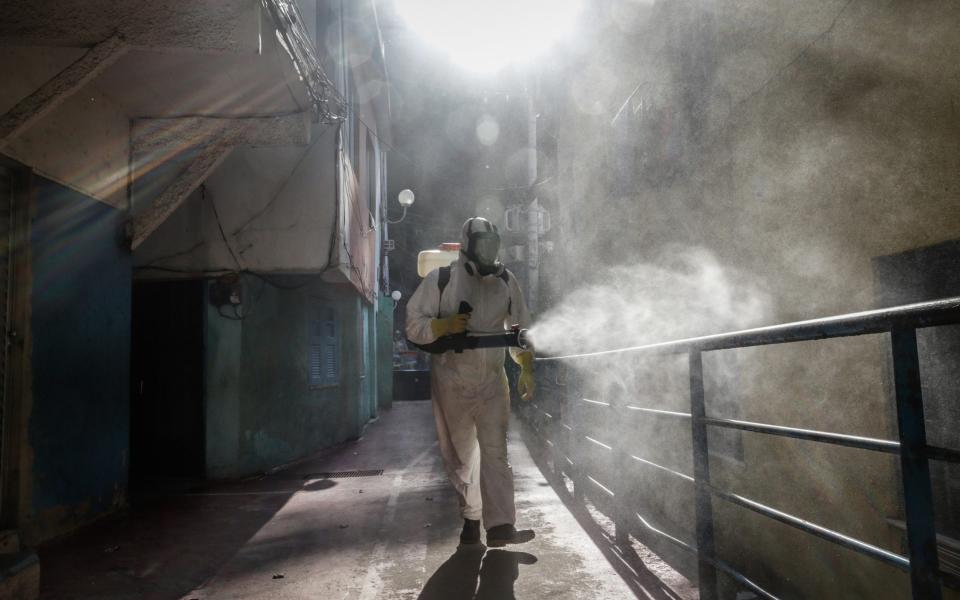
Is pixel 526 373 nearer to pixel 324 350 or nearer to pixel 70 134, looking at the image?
pixel 70 134

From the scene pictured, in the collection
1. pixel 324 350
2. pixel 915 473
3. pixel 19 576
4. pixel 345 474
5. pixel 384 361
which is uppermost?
pixel 324 350

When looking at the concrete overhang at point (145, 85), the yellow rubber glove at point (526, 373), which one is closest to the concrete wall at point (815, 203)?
the yellow rubber glove at point (526, 373)

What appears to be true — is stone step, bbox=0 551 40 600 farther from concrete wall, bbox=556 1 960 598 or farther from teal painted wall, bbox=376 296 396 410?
teal painted wall, bbox=376 296 396 410

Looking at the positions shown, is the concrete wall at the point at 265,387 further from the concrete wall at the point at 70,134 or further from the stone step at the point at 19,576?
the stone step at the point at 19,576

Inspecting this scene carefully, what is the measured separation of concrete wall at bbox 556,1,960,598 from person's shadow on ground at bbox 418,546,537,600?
75.5 inches

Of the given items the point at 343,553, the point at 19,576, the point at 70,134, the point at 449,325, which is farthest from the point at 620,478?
the point at 70,134

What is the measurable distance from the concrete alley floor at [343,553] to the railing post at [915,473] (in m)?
1.64

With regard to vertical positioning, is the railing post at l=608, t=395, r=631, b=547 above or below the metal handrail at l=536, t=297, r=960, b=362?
below

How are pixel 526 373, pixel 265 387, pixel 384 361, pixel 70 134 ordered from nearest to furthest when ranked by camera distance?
pixel 526 373
pixel 70 134
pixel 265 387
pixel 384 361

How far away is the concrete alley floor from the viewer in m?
3.40

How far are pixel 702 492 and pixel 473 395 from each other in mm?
1669

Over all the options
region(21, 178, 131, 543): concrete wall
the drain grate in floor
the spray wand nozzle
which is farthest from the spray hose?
the drain grate in floor

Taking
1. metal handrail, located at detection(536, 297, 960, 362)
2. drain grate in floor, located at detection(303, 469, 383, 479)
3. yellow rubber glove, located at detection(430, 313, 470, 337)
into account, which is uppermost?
yellow rubber glove, located at detection(430, 313, 470, 337)

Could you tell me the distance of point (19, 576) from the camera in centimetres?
289
